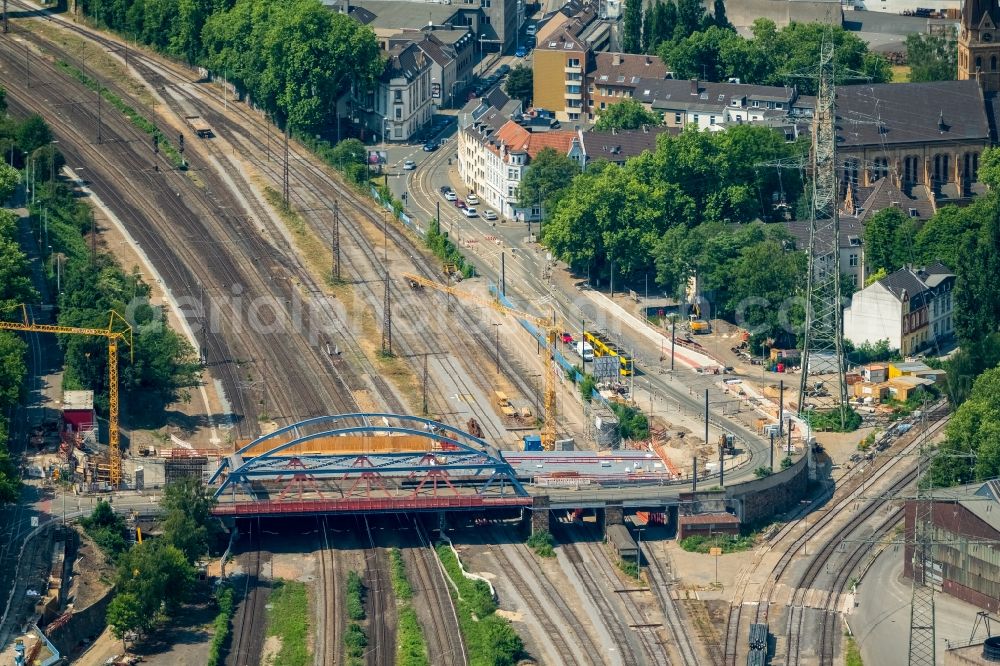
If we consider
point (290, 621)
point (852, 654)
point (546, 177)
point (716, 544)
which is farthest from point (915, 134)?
point (290, 621)

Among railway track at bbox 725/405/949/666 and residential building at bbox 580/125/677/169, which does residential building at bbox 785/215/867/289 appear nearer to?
residential building at bbox 580/125/677/169

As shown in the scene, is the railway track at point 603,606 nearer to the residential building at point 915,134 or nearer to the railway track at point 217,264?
the railway track at point 217,264

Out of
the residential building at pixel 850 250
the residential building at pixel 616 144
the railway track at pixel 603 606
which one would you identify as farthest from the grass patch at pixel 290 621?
the residential building at pixel 616 144

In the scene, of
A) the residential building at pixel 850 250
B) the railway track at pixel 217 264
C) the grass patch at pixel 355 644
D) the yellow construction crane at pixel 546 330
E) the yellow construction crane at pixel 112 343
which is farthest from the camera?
the residential building at pixel 850 250

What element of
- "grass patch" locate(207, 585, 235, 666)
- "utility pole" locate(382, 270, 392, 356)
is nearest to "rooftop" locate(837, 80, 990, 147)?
"utility pole" locate(382, 270, 392, 356)

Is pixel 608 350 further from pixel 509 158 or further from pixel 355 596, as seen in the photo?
pixel 355 596

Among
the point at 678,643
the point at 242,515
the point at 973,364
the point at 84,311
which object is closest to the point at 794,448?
the point at 973,364
